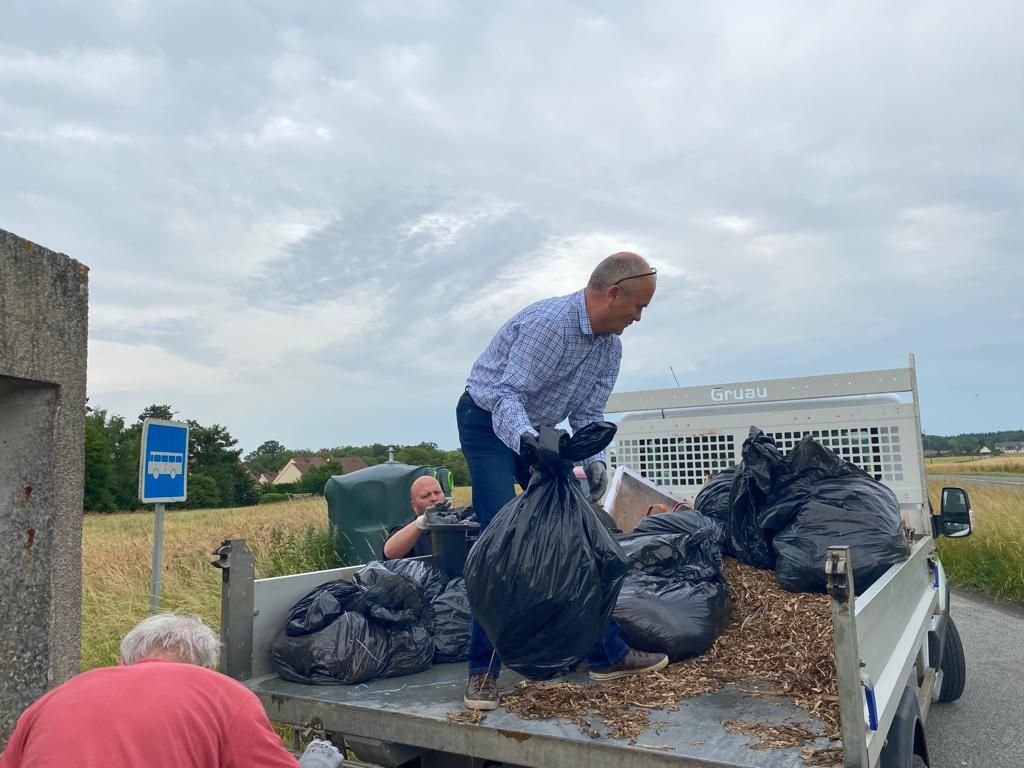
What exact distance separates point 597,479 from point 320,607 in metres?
1.11

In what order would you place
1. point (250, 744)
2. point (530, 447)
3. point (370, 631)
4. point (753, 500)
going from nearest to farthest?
1. point (250, 744)
2. point (530, 447)
3. point (370, 631)
4. point (753, 500)

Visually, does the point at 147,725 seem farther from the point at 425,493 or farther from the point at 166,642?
the point at 425,493

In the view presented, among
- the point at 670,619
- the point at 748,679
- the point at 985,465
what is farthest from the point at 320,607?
the point at 985,465

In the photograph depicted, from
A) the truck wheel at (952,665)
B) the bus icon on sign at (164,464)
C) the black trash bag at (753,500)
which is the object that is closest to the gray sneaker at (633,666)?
the black trash bag at (753,500)

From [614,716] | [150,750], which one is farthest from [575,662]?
[150,750]

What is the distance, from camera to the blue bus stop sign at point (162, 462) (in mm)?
4367

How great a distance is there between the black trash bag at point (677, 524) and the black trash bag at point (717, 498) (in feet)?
1.13

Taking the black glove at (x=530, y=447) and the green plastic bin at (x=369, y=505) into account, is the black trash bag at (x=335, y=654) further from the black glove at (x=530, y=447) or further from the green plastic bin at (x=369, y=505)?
the green plastic bin at (x=369, y=505)

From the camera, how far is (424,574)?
335 cm

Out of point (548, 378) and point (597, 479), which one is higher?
point (548, 378)


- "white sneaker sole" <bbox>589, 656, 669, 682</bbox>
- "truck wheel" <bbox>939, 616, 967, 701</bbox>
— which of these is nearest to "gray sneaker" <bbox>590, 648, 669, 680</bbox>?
"white sneaker sole" <bbox>589, 656, 669, 682</bbox>

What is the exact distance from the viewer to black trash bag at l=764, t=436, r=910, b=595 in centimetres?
310

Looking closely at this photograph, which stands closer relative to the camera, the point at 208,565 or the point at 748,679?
the point at 748,679

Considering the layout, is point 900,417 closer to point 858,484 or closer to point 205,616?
point 858,484
